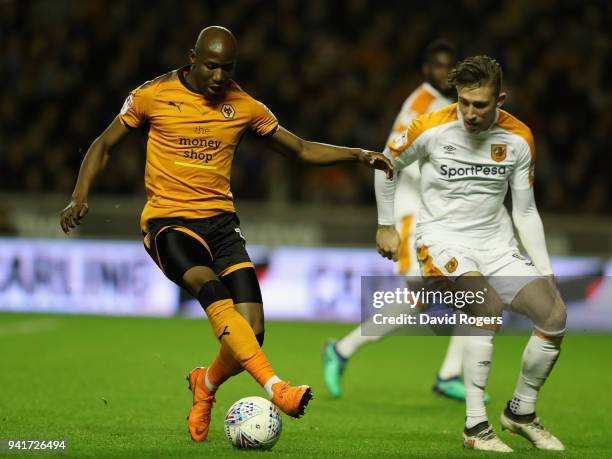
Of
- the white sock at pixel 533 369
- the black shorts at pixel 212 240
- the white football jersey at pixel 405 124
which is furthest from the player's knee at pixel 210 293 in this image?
the white football jersey at pixel 405 124

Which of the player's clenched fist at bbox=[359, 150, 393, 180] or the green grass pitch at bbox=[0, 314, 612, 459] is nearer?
the green grass pitch at bbox=[0, 314, 612, 459]

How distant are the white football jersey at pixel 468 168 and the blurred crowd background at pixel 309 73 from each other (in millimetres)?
8269

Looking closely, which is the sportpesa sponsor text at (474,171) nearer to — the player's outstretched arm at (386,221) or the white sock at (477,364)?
the player's outstretched arm at (386,221)

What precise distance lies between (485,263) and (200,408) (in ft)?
5.62

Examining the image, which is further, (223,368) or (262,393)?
(262,393)

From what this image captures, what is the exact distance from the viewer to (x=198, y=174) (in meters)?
5.99

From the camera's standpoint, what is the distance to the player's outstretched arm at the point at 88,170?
5.78 metres

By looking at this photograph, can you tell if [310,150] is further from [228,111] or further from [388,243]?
[388,243]

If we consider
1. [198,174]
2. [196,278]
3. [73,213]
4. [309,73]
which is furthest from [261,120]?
[309,73]

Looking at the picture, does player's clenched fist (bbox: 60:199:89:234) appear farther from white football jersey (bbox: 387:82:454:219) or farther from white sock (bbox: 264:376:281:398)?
white football jersey (bbox: 387:82:454:219)

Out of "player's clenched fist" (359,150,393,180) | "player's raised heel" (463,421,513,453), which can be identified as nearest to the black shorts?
"player's clenched fist" (359,150,393,180)

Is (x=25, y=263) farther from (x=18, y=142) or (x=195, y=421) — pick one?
(x=195, y=421)

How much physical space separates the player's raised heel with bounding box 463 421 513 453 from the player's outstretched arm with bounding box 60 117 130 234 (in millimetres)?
2300

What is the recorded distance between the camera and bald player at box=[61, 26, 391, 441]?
19.0 feet
